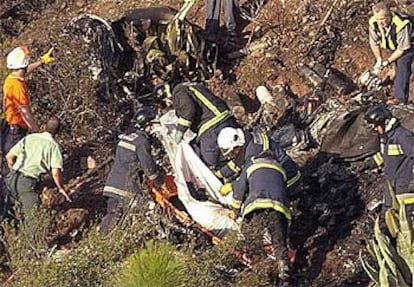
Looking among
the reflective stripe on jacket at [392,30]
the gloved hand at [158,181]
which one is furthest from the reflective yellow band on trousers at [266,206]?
the reflective stripe on jacket at [392,30]

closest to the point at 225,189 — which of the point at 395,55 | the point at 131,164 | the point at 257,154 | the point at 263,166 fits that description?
the point at 257,154

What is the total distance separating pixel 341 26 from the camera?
15438mm

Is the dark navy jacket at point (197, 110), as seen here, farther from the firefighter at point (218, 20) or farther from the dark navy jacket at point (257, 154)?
the firefighter at point (218, 20)

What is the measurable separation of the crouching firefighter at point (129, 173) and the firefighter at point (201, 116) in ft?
1.82

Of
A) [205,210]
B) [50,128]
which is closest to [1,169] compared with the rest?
→ [50,128]

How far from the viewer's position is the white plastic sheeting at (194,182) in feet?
33.8

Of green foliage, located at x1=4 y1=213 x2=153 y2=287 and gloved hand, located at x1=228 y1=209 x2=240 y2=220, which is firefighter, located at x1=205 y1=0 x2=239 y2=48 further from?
green foliage, located at x1=4 y1=213 x2=153 y2=287

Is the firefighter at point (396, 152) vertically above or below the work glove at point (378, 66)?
above

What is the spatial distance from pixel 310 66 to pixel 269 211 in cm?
561

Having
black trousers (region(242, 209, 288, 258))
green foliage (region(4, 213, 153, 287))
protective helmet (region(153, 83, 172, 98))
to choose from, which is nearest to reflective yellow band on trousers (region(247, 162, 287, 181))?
black trousers (region(242, 209, 288, 258))

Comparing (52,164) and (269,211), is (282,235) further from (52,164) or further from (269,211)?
(52,164)

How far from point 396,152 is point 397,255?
6.24 ft

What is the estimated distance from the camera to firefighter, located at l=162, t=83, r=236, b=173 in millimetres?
11164

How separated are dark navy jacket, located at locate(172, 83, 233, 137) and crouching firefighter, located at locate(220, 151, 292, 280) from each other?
154 centimetres
